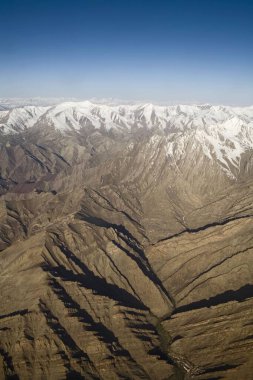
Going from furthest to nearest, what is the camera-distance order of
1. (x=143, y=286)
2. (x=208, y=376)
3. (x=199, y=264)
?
(x=199, y=264)
(x=143, y=286)
(x=208, y=376)

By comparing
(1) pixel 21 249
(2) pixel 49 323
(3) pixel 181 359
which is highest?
(1) pixel 21 249

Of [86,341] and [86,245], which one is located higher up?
[86,245]

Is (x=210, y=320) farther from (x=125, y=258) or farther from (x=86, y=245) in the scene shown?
(x=86, y=245)

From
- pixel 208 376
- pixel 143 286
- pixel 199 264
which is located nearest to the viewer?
pixel 208 376

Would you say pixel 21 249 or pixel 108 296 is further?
pixel 21 249

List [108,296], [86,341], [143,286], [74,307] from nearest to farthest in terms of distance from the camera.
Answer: [86,341] → [74,307] → [108,296] → [143,286]

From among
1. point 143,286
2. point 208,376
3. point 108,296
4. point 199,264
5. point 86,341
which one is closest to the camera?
point 208,376

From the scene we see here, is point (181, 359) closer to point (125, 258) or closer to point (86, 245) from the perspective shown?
point (125, 258)

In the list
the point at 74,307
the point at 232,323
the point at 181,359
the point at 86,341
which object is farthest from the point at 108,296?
the point at 232,323

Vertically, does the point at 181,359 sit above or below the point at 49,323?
below
